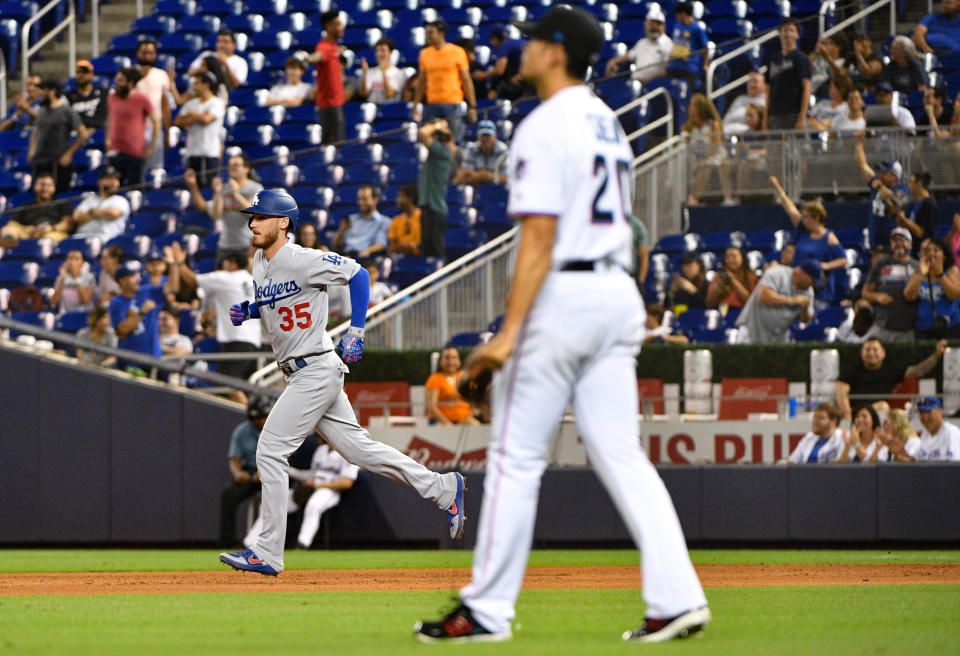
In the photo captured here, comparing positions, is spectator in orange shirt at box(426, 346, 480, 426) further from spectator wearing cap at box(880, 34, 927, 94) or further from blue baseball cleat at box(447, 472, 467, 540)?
spectator wearing cap at box(880, 34, 927, 94)

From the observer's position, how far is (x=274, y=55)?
2106 centimetres

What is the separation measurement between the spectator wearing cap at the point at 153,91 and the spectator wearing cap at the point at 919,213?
874 centimetres

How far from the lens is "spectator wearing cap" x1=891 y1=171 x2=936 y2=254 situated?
535 inches

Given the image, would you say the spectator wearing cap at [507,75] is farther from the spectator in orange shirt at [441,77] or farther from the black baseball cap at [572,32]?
the black baseball cap at [572,32]

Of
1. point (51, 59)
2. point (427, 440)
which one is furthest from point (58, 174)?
point (427, 440)

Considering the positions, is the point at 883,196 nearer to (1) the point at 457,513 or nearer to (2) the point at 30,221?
(1) the point at 457,513

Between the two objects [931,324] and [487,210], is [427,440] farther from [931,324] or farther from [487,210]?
[931,324]

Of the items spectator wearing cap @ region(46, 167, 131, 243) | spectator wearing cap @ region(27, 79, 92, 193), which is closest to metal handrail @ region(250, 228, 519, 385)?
spectator wearing cap @ region(46, 167, 131, 243)

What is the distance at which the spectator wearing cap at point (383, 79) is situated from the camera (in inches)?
744

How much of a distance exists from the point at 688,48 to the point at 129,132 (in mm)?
6479

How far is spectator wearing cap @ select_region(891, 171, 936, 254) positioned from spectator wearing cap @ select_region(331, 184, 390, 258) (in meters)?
4.92

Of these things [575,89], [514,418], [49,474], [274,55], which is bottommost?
[49,474]

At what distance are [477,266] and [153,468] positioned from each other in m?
3.52

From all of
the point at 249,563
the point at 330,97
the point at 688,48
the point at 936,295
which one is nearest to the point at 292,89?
the point at 330,97
